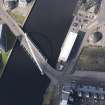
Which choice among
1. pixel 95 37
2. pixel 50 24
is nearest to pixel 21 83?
pixel 50 24

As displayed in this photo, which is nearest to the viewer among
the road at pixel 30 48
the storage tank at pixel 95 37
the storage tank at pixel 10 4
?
the road at pixel 30 48

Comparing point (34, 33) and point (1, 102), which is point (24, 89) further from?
point (34, 33)

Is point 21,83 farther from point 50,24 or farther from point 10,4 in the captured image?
point 10,4

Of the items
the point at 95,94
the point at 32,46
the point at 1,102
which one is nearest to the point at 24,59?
the point at 32,46

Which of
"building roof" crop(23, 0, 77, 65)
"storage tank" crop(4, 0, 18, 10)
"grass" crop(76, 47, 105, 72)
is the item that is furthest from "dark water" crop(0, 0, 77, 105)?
"grass" crop(76, 47, 105, 72)

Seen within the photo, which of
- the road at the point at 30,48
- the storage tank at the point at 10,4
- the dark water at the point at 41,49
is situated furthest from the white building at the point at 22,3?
the road at the point at 30,48

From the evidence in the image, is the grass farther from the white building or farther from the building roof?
the white building

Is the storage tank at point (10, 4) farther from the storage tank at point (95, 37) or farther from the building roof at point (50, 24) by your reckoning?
the storage tank at point (95, 37)

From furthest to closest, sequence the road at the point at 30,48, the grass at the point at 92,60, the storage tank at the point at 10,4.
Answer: the storage tank at the point at 10,4 < the grass at the point at 92,60 < the road at the point at 30,48

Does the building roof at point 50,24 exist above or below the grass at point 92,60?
above
